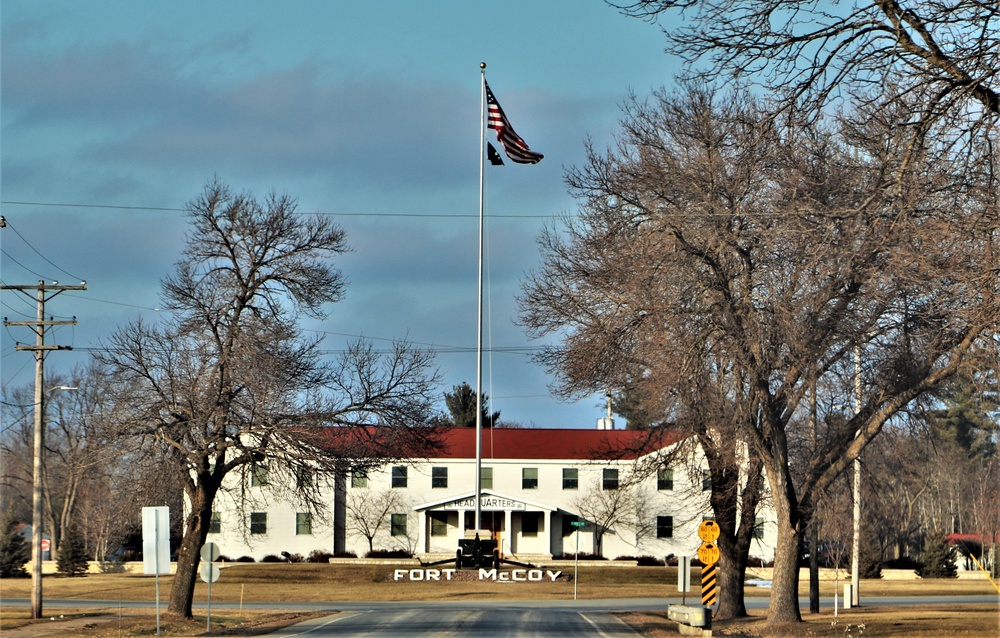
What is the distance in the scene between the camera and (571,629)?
94.1ft

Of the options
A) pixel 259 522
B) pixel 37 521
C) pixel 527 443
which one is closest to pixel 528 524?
pixel 527 443

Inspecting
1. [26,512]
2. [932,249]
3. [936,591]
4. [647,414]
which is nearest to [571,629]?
[647,414]

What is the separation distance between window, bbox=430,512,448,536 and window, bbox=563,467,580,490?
8146 mm

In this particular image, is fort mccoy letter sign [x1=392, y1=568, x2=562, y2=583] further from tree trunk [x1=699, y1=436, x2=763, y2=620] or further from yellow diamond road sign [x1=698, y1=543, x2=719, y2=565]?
yellow diamond road sign [x1=698, y1=543, x2=719, y2=565]

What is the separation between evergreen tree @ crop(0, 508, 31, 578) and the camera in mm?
66562

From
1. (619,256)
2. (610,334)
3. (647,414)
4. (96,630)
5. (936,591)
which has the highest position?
(619,256)

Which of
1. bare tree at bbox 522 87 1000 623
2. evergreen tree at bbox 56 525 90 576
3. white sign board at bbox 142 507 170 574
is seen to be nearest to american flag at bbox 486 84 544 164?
bare tree at bbox 522 87 1000 623

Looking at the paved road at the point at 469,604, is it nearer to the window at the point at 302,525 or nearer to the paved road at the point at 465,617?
the paved road at the point at 465,617

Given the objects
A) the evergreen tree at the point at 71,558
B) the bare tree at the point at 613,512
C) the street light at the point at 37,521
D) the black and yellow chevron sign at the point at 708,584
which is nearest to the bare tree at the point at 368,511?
the bare tree at the point at 613,512

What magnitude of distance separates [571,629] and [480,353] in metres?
12.8

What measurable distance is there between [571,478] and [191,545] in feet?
147

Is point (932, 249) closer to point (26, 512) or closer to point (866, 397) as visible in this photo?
point (866, 397)

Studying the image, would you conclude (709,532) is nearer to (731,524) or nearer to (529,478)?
(731,524)

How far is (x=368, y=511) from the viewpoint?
70.6 metres
